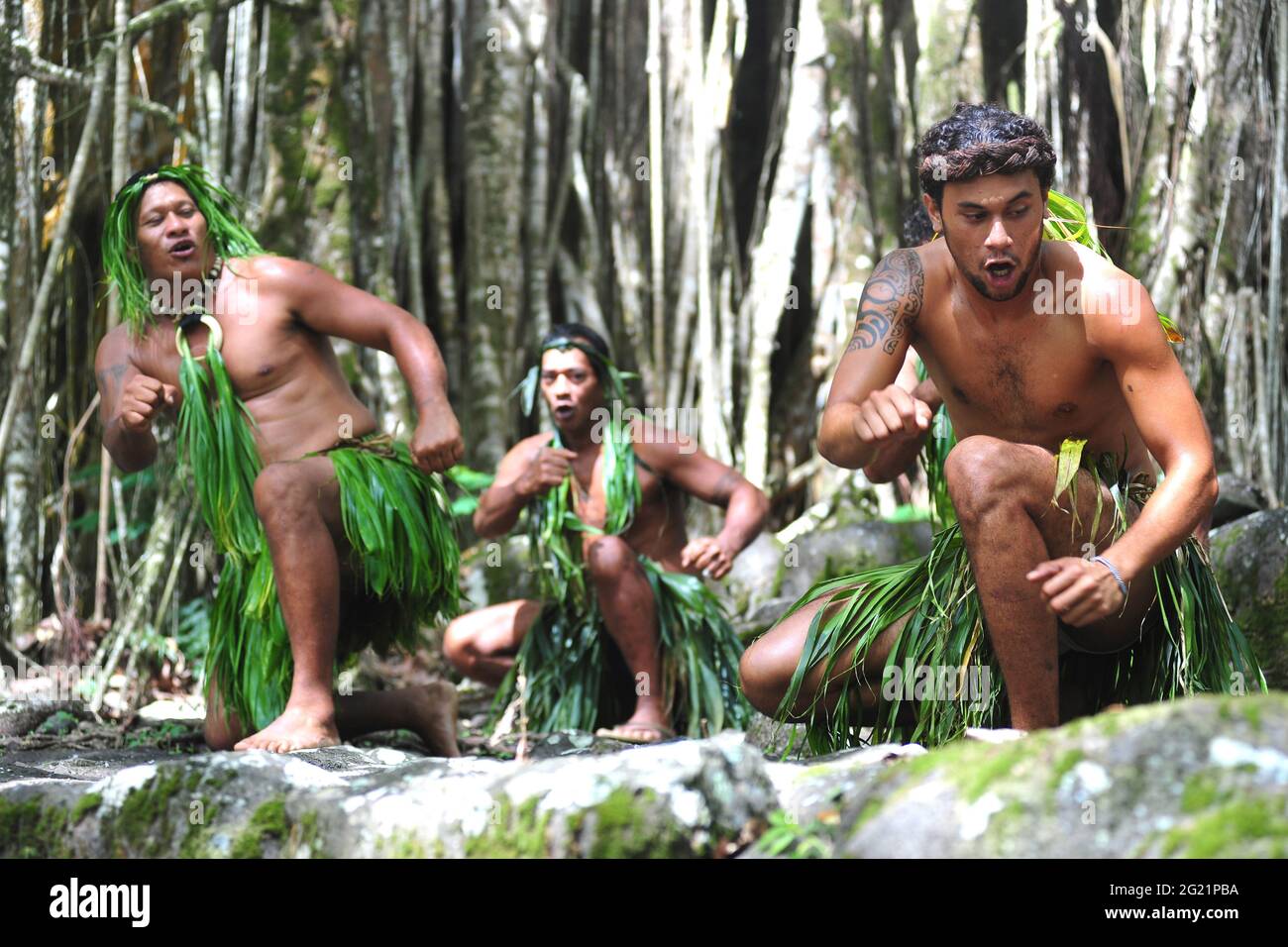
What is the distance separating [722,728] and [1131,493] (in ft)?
5.87

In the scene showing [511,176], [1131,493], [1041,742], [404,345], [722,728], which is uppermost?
[511,176]

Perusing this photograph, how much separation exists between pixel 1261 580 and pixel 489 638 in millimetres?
2131

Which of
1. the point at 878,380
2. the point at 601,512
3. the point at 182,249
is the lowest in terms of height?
the point at 601,512

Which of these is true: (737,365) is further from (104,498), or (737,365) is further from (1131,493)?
(1131,493)

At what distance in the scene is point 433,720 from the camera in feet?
12.5

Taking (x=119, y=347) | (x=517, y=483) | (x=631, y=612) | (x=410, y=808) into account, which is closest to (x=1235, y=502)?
(x=631, y=612)

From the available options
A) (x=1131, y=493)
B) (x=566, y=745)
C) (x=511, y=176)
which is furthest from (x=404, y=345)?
(x=511, y=176)

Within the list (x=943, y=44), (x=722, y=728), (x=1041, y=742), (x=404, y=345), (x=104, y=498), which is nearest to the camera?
(x=1041, y=742)

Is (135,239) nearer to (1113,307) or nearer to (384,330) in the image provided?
(384,330)

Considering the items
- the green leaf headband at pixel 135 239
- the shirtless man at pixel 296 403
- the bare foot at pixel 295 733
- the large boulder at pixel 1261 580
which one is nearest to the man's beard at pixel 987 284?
the shirtless man at pixel 296 403

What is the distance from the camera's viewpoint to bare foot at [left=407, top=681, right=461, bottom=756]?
383 cm

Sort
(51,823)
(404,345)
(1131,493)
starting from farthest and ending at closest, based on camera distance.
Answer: (404,345)
(1131,493)
(51,823)

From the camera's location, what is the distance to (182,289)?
12.2 feet

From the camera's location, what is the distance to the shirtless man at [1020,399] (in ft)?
7.91
